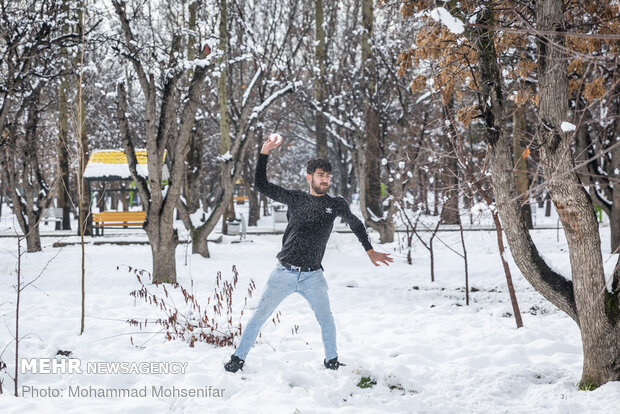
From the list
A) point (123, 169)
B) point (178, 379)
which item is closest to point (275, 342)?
point (178, 379)

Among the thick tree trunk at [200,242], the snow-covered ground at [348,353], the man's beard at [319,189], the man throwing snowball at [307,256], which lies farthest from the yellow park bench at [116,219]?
the man's beard at [319,189]

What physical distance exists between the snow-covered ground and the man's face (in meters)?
1.54

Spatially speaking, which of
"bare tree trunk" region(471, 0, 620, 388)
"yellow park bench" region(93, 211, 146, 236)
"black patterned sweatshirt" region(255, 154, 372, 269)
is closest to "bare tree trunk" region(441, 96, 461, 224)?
"bare tree trunk" region(471, 0, 620, 388)

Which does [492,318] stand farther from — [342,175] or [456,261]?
[342,175]

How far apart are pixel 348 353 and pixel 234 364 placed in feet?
3.90

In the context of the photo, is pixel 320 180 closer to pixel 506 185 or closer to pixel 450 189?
pixel 506 185

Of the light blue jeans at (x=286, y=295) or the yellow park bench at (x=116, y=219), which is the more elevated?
the yellow park bench at (x=116, y=219)

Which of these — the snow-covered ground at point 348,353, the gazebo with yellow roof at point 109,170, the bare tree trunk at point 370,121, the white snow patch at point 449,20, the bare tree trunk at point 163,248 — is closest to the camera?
the white snow patch at point 449,20

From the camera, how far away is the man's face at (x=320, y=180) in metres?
3.90

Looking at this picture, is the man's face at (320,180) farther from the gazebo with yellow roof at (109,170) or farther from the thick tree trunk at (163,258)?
the gazebo with yellow roof at (109,170)

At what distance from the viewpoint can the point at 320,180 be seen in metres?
3.91

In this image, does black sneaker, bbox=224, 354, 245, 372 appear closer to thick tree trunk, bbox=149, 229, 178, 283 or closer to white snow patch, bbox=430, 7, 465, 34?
white snow patch, bbox=430, 7, 465, 34

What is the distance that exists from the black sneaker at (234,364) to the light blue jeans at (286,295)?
0.04 m

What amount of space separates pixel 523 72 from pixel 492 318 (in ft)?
9.93
